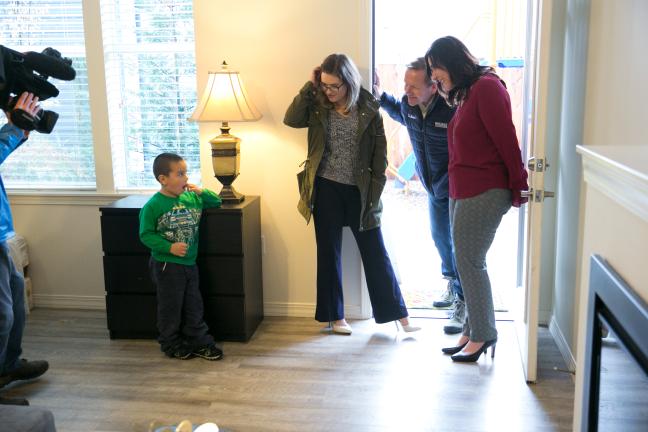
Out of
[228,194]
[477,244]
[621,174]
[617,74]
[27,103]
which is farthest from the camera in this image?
[228,194]

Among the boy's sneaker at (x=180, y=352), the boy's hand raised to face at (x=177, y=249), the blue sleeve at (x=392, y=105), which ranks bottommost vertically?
the boy's sneaker at (x=180, y=352)

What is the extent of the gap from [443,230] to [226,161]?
119cm

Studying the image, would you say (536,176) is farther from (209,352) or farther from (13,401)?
(13,401)

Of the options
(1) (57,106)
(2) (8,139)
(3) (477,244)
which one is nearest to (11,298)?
(2) (8,139)

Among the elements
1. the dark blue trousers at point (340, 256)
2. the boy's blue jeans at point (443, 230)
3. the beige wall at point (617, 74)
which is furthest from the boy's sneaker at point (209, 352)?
the beige wall at point (617, 74)

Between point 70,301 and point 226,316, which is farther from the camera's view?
point 70,301

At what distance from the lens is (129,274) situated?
338 cm

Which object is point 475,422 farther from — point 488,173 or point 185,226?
point 185,226

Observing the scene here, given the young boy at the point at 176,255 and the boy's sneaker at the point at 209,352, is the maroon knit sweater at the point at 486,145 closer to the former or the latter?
the young boy at the point at 176,255

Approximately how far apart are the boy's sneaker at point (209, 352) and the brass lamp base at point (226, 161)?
0.71 m

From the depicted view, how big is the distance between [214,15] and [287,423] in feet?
6.86

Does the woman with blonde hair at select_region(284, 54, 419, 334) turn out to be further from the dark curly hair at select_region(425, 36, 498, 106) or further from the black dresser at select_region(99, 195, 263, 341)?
the dark curly hair at select_region(425, 36, 498, 106)

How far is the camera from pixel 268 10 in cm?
347

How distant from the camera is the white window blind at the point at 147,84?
371cm
